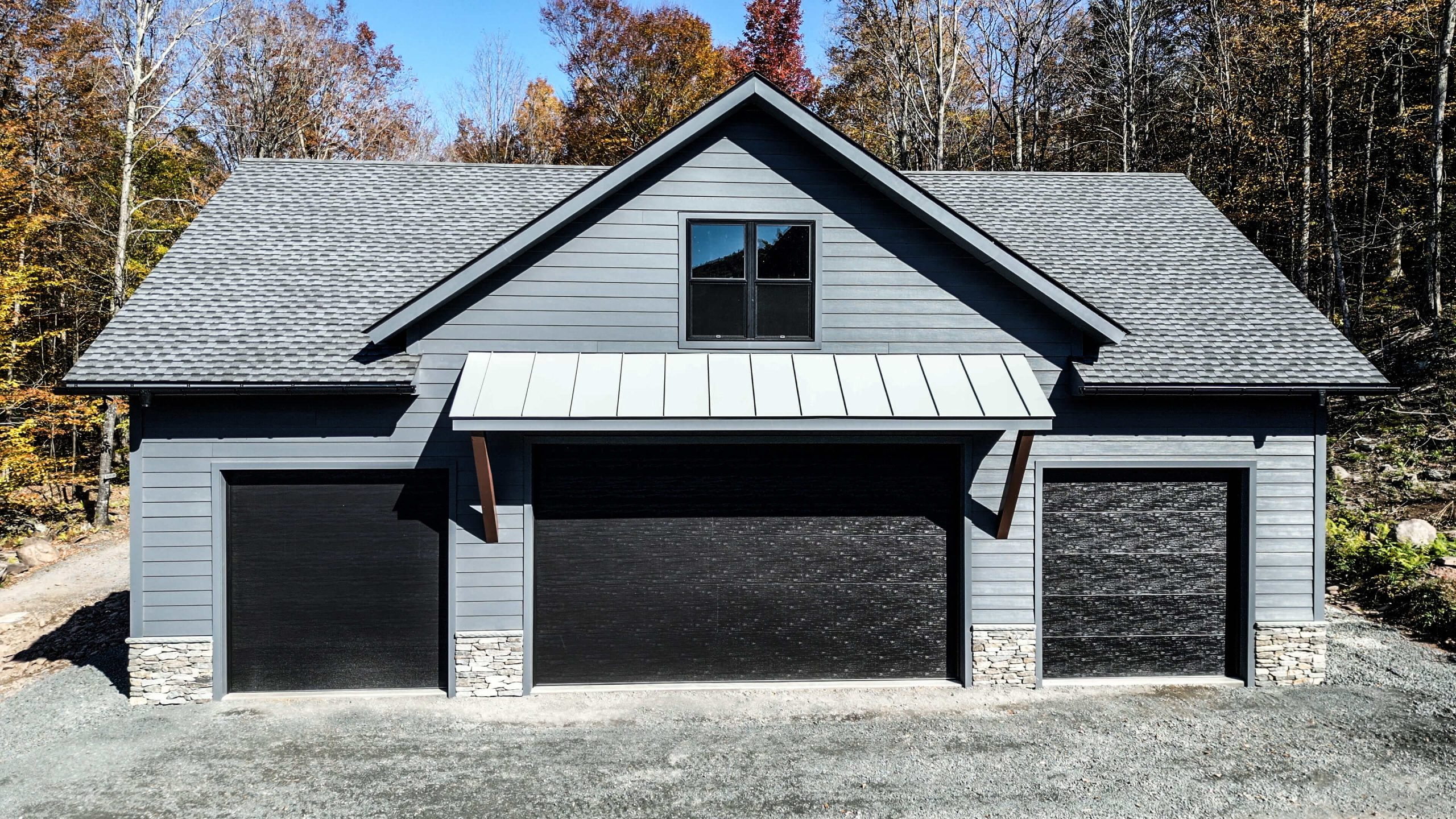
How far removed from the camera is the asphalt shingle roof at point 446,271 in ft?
26.0

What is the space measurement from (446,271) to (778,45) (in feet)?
80.4

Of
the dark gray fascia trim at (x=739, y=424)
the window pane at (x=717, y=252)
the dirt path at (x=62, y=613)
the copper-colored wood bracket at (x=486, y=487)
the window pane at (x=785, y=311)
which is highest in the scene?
the window pane at (x=717, y=252)

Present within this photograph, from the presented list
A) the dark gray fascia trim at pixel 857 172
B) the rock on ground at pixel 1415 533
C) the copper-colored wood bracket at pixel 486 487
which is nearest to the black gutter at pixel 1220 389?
the dark gray fascia trim at pixel 857 172

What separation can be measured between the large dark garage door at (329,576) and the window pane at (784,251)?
4.13m

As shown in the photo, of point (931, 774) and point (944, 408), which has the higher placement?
point (944, 408)

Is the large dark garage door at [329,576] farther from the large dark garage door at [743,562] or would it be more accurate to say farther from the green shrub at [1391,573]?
the green shrub at [1391,573]

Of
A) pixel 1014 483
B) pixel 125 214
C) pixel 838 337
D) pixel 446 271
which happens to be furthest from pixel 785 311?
pixel 125 214

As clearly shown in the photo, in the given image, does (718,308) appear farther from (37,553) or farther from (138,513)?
(37,553)

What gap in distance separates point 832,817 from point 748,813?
640mm

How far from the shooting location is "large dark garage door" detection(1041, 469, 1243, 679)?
27.6ft

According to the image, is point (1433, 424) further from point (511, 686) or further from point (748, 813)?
point (511, 686)

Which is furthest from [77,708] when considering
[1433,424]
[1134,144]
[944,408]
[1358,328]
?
[1134,144]

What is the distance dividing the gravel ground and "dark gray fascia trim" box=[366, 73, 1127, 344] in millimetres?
3906

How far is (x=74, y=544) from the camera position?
14836 millimetres
